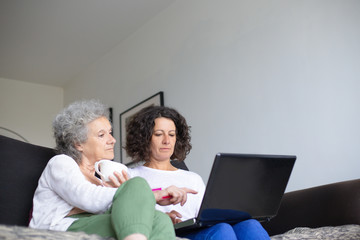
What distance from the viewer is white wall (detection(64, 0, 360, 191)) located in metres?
2.52

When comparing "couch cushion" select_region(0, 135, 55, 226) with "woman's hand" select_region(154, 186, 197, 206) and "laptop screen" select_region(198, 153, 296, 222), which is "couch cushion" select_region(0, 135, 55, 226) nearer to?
"woman's hand" select_region(154, 186, 197, 206)

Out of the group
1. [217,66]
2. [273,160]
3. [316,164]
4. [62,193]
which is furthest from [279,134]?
[62,193]

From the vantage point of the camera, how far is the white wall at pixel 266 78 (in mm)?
2523

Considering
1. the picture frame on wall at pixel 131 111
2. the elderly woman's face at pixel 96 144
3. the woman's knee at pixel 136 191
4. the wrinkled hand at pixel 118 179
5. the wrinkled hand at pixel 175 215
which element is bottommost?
the wrinkled hand at pixel 175 215

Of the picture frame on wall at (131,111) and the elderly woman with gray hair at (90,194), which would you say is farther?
the picture frame on wall at (131,111)

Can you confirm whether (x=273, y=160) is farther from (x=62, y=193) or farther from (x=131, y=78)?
(x=131, y=78)

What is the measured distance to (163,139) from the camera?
2.09m

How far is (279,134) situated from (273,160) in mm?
1386

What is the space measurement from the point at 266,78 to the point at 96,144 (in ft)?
5.40

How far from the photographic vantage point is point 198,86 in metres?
3.64

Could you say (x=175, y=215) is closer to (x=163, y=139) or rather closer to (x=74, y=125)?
(x=163, y=139)

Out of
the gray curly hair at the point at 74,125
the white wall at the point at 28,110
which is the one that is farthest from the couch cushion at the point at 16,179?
the white wall at the point at 28,110

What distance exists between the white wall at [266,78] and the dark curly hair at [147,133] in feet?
2.92

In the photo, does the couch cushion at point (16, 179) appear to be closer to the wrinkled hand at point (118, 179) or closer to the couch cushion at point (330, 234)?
the wrinkled hand at point (118, 179)
